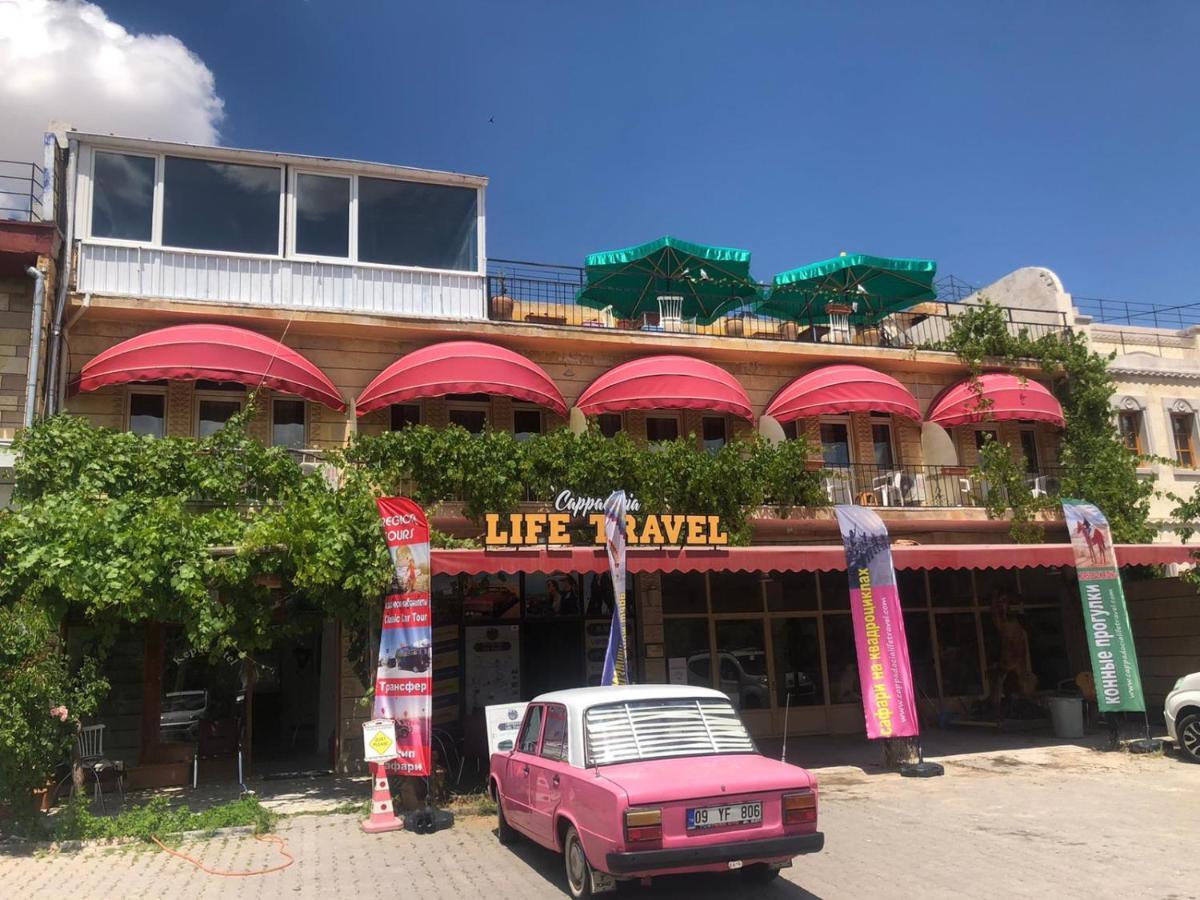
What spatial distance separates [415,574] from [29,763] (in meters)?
4.42

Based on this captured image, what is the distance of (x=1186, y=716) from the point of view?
1343cm

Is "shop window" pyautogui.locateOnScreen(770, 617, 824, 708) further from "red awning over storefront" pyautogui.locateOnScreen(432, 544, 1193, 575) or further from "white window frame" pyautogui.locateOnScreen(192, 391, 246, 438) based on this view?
"white window frame" pyautogui.locateOnScreen(192, 391, 246, 438)

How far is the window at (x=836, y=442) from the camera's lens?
62.3 feet

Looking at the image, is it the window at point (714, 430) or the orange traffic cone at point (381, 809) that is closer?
the orange traffic cone at point (381, 809)

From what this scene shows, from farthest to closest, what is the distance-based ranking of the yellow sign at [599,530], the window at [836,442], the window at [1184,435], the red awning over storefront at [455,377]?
the window at [1184,435], the window at [836,442], the red awning over storefront at [455,377], the yellow sign at [599,530]

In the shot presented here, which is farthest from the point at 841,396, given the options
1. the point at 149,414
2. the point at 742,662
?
the point at 149,414

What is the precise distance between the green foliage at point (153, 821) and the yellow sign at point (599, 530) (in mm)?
4455

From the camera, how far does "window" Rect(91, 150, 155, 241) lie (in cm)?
1509

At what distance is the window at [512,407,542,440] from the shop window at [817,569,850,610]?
6.61m

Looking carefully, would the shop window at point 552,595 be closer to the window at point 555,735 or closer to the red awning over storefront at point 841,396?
the red awning over storefront at point 841,396

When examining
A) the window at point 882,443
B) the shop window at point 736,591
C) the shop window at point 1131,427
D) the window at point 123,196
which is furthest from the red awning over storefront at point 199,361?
the shop window at point 1131,427

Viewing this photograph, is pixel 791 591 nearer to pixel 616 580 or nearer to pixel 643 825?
pixel 616 580

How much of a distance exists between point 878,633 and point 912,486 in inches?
244

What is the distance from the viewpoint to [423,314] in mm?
16328
